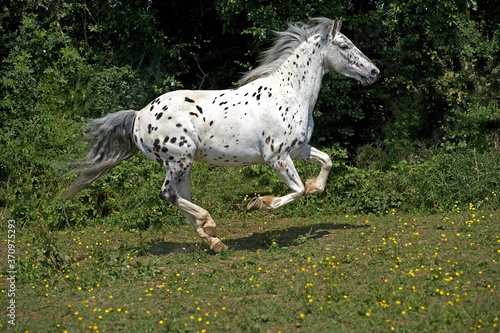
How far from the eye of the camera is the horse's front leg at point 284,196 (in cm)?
820

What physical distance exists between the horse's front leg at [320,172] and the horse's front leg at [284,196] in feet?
0.86

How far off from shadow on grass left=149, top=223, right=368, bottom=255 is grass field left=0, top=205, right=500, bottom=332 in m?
0.02

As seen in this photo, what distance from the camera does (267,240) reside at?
29.6 feet

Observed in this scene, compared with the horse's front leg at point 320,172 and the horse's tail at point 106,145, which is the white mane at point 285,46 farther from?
the horse's tail at point 106,145

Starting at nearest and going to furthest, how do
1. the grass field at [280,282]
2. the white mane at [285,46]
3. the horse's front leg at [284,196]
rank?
the grass field at [280,282] < the horse's front leg at [284,196] < the white mane at [285,46]

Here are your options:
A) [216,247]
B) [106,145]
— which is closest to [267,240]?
[216,247]

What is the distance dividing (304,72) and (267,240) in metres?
2.12

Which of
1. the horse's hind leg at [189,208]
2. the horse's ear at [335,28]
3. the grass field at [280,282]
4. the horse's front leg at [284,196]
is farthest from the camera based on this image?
the horse's ear at [335,28]

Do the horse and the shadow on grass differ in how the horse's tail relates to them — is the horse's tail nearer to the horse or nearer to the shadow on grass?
the horse

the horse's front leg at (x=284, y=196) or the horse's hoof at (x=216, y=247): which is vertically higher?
the horse's front leg at (x=284, y=196)

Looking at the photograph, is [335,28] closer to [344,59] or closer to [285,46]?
[344,59]

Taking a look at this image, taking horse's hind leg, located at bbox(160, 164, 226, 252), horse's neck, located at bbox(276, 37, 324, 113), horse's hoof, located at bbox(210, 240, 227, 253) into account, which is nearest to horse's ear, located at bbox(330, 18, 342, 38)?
horse's neck, located at bbox(276, 37, 324, 113)

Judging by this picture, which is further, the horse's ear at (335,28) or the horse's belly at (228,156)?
the horse's ear at (335,28)

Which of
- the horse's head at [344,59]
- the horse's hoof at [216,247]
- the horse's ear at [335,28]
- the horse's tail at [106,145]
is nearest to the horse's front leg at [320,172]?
the horse's head at [344,59]
